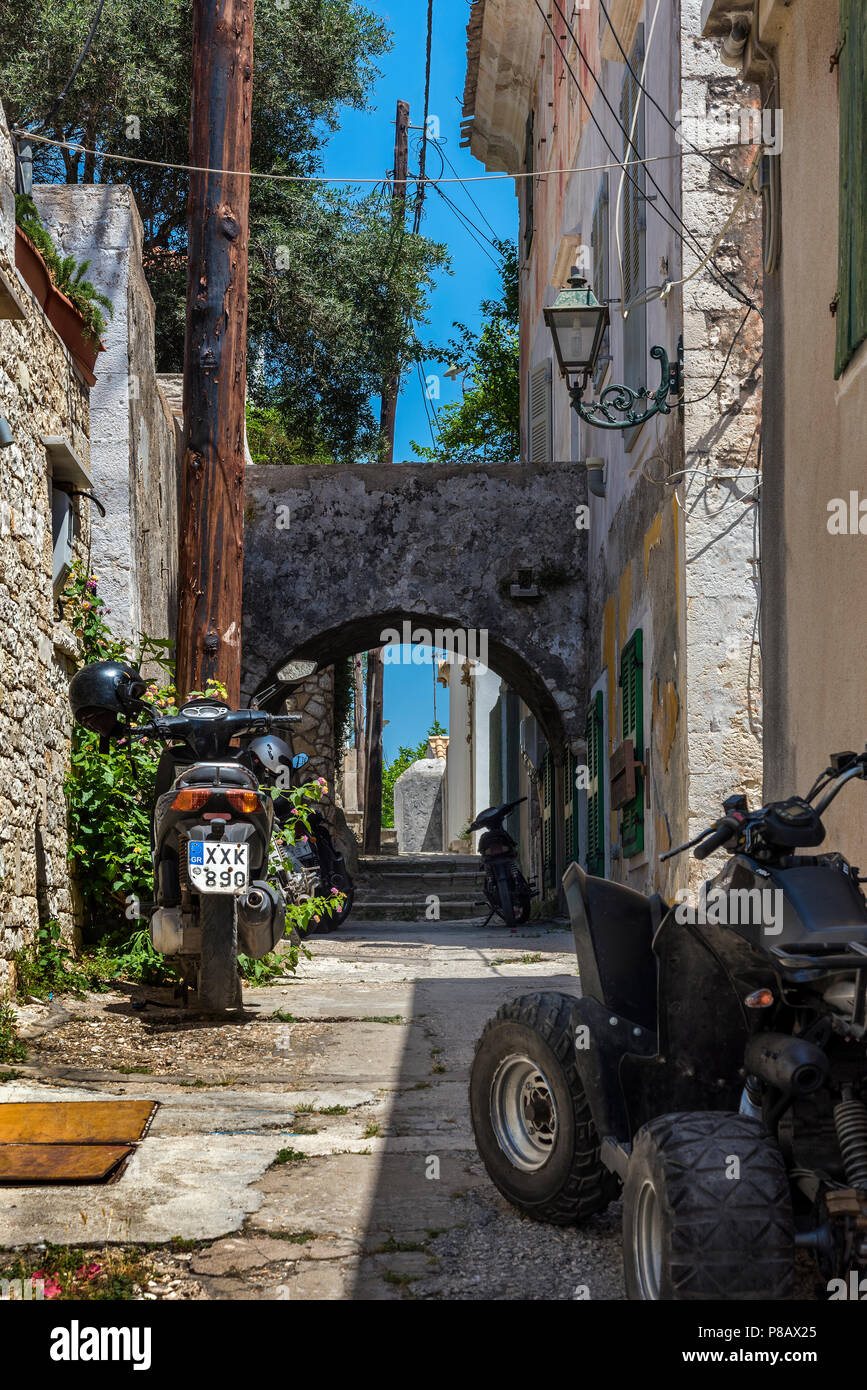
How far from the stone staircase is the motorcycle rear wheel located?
9.65m

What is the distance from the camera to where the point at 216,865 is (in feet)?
18.7

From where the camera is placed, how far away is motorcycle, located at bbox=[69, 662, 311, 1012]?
5.79 metres

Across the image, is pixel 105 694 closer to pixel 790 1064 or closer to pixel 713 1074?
pixel 713 1074

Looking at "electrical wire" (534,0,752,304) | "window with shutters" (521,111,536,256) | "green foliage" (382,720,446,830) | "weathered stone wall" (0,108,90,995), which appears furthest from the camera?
"green foliage" (382,720,446,830)

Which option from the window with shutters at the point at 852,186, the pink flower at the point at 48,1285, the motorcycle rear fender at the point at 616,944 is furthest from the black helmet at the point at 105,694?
the pink flower at the point at 48,1285

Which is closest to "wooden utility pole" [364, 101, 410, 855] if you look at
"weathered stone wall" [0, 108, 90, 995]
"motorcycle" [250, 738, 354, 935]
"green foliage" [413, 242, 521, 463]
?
"green foliage" [413, 242, 521, 463]

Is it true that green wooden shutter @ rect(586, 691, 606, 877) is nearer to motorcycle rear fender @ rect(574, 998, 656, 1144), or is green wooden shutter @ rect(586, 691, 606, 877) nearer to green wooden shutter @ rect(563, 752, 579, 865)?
green wooden shutter @ rect(563, 752, 579, 865)

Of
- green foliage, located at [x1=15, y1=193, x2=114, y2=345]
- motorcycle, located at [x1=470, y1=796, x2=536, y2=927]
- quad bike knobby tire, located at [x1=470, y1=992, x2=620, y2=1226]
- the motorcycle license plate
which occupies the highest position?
green foliage, located at [x1=15, y1=193, x2=114, y2=345]

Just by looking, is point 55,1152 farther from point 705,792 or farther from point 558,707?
point 558,707

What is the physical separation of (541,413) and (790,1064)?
16010 mm

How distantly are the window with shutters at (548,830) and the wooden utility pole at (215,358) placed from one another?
7.63 metres

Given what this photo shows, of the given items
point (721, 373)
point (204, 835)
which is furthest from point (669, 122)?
point (204, 835)

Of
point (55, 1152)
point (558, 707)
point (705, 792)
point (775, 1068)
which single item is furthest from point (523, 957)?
point (775, 1068)

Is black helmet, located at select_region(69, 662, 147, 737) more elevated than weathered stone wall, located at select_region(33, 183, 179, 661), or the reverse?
weathered stone wall, located at select_region(33, 183, 179, 661)
